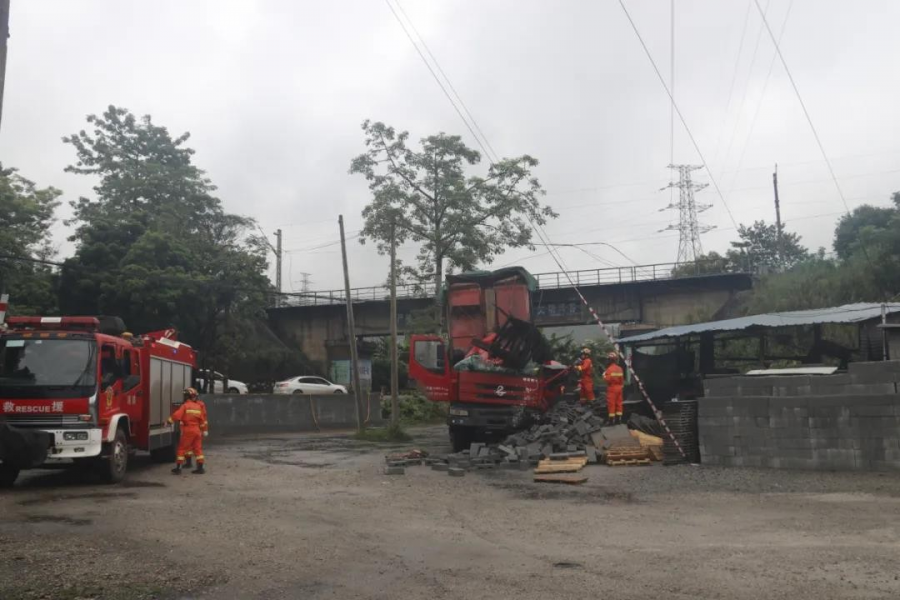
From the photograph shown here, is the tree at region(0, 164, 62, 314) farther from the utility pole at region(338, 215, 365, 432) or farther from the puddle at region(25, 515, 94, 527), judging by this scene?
the puddle at region(25, 515, 94, 527)

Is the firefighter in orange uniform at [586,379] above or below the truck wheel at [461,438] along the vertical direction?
above

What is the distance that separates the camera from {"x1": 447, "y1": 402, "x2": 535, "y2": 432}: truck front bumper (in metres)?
16.5

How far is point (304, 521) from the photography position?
9.09m

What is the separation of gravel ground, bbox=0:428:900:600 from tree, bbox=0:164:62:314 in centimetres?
1713

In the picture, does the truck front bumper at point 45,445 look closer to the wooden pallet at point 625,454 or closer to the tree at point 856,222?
the wooden pallet at point 625,454

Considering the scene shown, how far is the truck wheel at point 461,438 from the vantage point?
16859 mm

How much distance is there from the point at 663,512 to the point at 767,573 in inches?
126

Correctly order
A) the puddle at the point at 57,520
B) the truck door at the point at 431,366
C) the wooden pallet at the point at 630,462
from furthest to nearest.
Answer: the truck door at the point at 431,366, the wooden pallet at the point at 630,462, the puddle at the point at 57,520

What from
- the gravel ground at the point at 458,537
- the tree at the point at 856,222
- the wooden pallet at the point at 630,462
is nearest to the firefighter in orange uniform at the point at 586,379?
the wooden pallet at the point at 630,462

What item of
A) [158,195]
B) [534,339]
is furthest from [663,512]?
[158,195]

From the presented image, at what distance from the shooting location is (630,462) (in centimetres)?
1403

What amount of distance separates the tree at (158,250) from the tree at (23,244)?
961mm

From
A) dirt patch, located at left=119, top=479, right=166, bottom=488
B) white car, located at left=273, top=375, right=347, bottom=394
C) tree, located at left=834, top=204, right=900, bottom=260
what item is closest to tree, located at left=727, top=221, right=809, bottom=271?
tree, located at left=834, top=204, right=900, bottom=260

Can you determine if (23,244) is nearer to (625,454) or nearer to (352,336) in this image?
(352,336)
